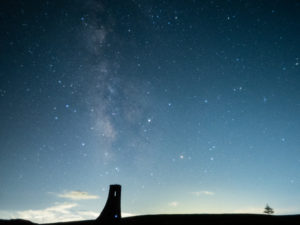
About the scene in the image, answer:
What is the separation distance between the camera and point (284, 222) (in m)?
16.1

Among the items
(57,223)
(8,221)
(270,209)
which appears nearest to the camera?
(8,221)

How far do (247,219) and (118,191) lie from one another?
1126 centimetres

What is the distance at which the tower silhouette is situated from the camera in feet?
59.9

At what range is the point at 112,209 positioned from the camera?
725 inches

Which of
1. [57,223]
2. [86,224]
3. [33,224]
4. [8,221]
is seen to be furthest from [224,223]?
[8,221]

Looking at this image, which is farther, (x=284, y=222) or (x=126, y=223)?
(x=126, y=223)

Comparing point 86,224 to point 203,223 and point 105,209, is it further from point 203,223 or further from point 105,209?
point 203,223

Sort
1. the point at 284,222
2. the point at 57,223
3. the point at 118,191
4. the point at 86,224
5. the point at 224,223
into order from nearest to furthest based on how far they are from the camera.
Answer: the point at 284,222, the point at 224,223, the point at 118,191, the point at 86,224, the point at 57,223

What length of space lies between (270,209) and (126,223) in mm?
44215

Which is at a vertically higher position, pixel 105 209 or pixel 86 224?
pixel 105 209

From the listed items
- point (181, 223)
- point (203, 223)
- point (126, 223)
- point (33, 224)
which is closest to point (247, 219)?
point (203, 223)

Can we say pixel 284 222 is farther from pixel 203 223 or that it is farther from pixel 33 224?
pixel 33 224

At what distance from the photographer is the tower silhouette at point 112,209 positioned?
18.3 metres

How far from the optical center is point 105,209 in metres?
18.6
